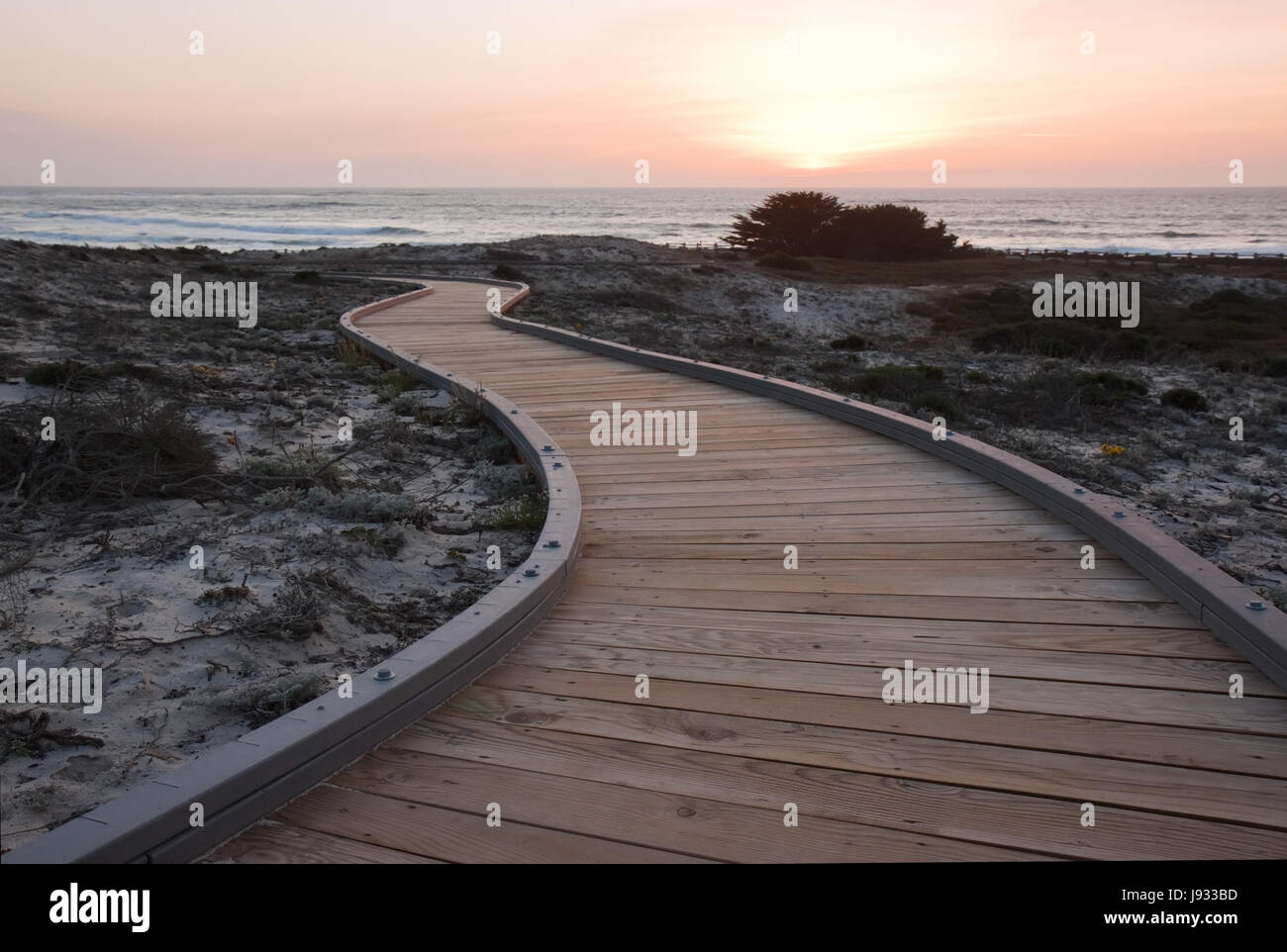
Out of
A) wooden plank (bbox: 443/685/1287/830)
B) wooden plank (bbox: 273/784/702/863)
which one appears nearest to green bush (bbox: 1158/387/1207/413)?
wooden plank (bbox: 443/685/1287/830)

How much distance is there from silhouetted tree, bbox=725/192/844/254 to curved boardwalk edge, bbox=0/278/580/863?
139 feet

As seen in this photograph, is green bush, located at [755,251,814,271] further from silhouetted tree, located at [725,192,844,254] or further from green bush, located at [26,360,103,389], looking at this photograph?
green bush, located at [26,360,103,389]

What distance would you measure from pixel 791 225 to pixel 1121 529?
43.2 meters

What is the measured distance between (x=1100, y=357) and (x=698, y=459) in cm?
1374

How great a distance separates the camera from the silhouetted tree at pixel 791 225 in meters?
44.7

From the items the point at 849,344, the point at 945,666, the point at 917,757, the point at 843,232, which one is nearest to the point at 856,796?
the point at 917,757

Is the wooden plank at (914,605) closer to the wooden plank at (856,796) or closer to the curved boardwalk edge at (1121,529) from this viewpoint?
the curved boardwalk edge at (1121,529)

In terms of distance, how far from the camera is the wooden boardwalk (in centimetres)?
206

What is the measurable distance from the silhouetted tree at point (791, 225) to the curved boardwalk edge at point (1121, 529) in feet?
129

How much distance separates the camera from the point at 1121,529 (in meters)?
3.73

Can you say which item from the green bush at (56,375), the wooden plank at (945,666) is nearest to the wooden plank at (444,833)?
the wooden plank at (945,666)
